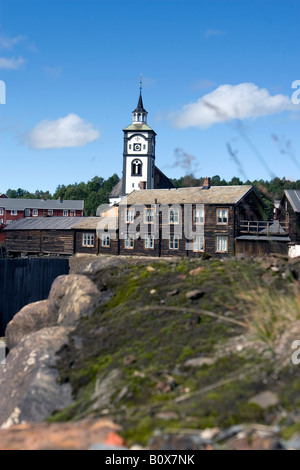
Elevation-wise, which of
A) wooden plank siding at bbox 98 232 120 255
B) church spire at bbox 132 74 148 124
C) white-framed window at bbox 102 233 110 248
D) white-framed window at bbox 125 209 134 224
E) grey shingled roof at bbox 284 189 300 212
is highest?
church spire at bbox 132 74 148 124

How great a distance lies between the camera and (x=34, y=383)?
5.17 m

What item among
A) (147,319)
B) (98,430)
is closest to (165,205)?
(147,319)

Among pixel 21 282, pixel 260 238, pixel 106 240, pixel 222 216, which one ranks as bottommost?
pixel 21 282

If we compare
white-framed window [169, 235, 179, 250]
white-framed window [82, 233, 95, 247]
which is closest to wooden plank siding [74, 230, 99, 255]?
white-framed window [82, 233, 95, 247]

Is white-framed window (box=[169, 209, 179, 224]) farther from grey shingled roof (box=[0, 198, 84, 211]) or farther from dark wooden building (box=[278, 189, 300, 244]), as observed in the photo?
grey shingled roof (box=[0, 198, 84, 211])

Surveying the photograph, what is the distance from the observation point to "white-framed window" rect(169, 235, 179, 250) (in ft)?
113

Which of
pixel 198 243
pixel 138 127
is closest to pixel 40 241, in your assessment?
pixel 198 243

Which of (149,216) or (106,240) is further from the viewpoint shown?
(106,240)

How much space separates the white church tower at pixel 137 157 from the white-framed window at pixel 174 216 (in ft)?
85.9

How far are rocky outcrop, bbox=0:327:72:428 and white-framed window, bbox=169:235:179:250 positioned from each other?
28.2 m

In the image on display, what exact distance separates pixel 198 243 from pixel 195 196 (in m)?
3.42

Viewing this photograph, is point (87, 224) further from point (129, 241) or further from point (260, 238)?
point (260, 238)
